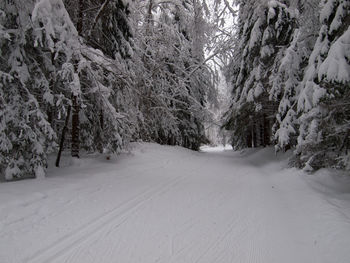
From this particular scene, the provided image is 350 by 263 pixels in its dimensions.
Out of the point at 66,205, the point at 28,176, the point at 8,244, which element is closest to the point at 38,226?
the point at 8,244

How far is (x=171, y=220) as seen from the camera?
383 centimetres

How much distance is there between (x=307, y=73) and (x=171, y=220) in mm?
4636

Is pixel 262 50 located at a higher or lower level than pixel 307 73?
higher

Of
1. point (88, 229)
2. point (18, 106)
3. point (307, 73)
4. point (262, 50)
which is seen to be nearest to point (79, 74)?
point (18, 106)

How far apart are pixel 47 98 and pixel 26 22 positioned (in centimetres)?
180

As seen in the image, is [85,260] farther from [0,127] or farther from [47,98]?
[47,98]

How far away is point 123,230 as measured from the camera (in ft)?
11.2

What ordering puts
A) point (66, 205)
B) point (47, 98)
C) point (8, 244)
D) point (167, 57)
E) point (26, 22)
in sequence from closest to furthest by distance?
point (8, 244) → point (66, 205) → point (26, 22) → point (47, 98) → point (167, 57)

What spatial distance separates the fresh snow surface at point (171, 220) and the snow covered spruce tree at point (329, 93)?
906mm

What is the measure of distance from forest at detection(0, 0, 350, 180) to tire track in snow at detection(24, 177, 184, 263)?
9.26 feet

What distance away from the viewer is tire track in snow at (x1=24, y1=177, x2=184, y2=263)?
8.83ft

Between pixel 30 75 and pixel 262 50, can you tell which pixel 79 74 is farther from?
pixel 262 50

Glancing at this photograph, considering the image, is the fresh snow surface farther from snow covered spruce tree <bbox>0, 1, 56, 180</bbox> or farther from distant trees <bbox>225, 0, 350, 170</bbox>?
distant trees <bbox>225, 0, 350, 170</bbox>

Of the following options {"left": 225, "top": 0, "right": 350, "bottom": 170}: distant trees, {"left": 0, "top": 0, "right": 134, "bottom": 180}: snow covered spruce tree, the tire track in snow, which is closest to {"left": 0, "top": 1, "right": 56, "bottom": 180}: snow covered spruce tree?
{"left": 0, "top": 0, "right": 134, "bottom": 180}: snow covered spruce tree
